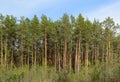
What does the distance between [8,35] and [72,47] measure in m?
13.3

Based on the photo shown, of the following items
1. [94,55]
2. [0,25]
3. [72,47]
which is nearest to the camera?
[0,25]

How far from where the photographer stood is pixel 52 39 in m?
59.7

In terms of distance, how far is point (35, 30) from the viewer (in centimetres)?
5797

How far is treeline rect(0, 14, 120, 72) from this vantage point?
5738 centimetres

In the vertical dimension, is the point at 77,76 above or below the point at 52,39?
below

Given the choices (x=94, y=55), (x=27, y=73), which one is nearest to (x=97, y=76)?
(x=27, y=73)

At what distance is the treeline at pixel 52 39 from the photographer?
188 ft

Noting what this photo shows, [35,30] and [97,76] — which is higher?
[35,30]

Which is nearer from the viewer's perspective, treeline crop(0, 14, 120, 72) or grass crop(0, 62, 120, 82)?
grass crop(0, 62, 120, 82)

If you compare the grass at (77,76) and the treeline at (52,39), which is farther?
the treeline at (52,39)

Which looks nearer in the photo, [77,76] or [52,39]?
[77,76]

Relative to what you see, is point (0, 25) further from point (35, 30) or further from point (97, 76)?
point (97, 76)

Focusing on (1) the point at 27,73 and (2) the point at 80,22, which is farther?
(2) the point at 80,22

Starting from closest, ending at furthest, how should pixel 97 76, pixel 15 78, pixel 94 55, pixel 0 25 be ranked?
pixel 97 76, pixel 15 78, pixel 0 25, pixel 94 55
